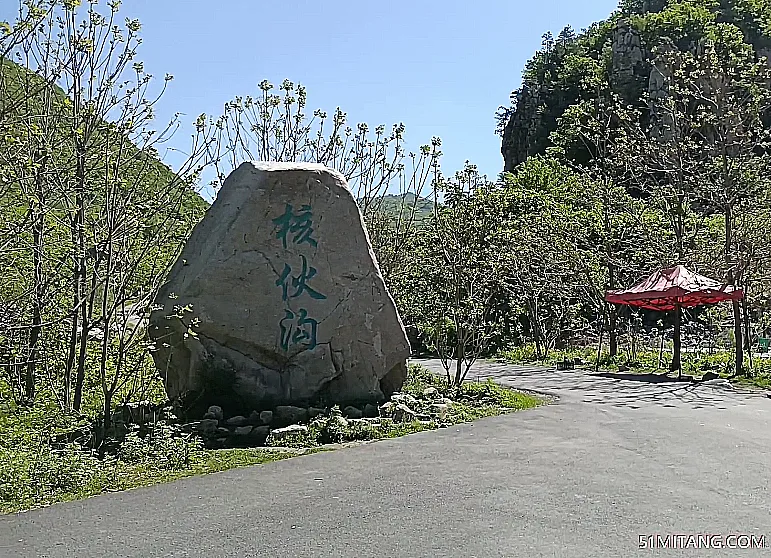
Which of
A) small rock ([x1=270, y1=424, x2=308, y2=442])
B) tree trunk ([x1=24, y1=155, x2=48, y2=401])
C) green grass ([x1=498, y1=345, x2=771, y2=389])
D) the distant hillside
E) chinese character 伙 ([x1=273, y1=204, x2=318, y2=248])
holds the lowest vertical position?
small rock ([x1=270, y1=424, x2=308, y2=442])

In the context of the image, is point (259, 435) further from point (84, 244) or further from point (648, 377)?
point (648, 377)

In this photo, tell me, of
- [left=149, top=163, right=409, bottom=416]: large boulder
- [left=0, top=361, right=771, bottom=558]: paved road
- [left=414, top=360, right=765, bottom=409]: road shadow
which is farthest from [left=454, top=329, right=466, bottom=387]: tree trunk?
[left=0, top=361, right=771, bottom=558]: paved road

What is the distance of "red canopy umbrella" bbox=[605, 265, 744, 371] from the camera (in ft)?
53.6

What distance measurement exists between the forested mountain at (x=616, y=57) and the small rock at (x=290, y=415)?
34.6 meters

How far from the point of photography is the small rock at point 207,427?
8.56 metres

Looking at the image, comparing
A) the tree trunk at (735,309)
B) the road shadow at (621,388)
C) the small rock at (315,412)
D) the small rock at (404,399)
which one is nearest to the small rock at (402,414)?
the small rock at (404,399)

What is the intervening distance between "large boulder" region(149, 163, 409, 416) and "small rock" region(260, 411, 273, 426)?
449mm

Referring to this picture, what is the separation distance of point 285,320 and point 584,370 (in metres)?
12.0

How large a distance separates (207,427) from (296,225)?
109 inches

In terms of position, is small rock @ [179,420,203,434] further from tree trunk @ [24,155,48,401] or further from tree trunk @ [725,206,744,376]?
tree trunk @ [725,206,744,376]

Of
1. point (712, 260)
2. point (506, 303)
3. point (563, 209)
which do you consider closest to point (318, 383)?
point (712, 260)

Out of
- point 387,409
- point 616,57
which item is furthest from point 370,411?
point 616,57

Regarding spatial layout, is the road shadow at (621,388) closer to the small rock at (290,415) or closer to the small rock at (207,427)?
the small rock at (290,415)

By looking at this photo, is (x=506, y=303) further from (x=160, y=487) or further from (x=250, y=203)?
(x=160, y=487)
